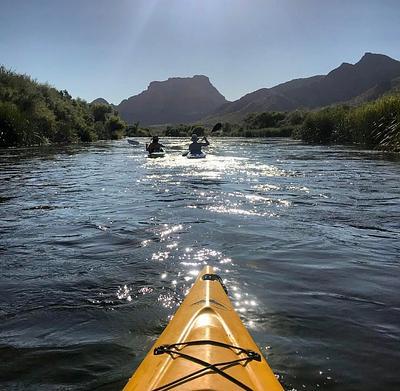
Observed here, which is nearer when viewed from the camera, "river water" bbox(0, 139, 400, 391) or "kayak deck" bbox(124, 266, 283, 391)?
"kayak deck" bbox(124, 266, 283, 391)

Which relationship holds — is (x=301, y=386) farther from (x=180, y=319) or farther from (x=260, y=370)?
(x=180, y=319)

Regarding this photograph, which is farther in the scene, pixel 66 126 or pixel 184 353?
pixel 66 126

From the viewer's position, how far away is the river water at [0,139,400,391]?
11.4 feet

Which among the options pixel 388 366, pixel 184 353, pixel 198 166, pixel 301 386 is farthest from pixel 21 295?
pixel 198 166

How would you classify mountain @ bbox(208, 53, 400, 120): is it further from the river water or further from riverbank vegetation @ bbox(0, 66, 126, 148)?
the river water

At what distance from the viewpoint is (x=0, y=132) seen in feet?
98.2

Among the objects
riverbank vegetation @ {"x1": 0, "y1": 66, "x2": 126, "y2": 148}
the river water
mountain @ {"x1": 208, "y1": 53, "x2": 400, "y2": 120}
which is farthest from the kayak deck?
mountain @ {"x1": 208, "y1": 53, "x2": 400, "y2": 120}

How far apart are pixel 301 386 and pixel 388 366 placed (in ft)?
2.54

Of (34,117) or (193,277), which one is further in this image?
(34,117)

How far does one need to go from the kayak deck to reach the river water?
23.6 inches

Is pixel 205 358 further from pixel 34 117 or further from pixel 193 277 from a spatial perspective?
pixel 34 117

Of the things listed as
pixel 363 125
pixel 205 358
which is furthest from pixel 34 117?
pixel 205 358

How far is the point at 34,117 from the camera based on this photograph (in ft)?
121

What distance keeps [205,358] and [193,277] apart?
2.81m
